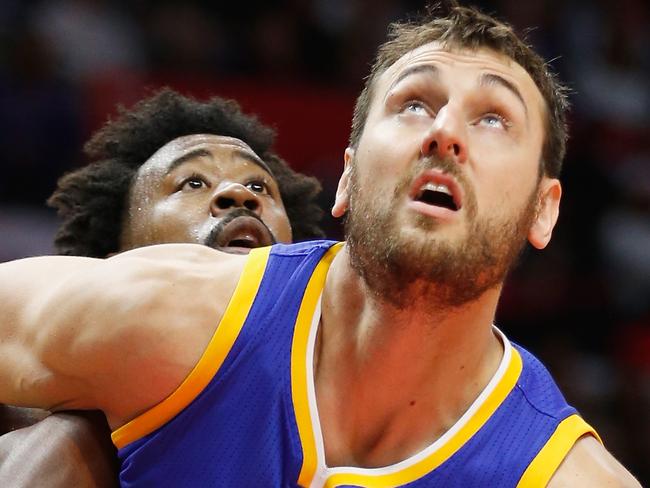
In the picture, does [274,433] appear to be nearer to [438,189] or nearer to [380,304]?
[380,304]

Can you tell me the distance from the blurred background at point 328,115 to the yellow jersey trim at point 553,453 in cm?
288

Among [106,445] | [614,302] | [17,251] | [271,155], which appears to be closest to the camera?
[106,445]

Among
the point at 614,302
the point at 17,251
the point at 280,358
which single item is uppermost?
the point at 280,358

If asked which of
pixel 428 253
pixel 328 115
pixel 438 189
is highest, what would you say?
pixel 438 189

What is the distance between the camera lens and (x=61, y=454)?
8.97ft

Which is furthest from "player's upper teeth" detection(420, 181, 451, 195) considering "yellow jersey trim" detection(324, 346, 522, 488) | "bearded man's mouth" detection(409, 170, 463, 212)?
"yellow jersey trim" detection(324, 346, 522, 488)

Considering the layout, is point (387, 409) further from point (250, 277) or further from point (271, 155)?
point (271, 155)

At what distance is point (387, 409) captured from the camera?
269cm

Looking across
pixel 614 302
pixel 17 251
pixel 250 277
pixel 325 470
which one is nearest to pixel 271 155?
pixel 250 277

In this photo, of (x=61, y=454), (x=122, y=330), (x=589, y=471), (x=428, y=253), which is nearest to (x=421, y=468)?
(x=589, y=471)

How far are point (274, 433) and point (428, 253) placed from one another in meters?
0.50

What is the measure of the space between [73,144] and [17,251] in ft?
1.91

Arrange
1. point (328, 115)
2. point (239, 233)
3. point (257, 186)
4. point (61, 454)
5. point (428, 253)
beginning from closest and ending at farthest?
point (428, 253) < point (61, 454) < point (239, 233) < point (257, 186) < point (328, 115)

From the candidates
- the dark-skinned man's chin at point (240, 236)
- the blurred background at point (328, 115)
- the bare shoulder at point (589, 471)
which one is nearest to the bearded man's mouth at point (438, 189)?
the bare shoulder at point (589, 471)
